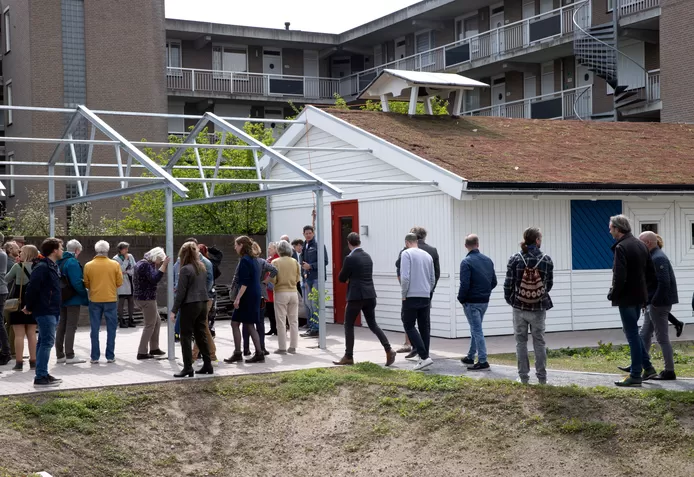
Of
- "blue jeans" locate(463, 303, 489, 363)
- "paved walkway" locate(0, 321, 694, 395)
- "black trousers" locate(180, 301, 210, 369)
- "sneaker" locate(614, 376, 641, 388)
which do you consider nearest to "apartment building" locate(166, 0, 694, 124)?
"paved walkway" locate(0, 321, 694, 395)

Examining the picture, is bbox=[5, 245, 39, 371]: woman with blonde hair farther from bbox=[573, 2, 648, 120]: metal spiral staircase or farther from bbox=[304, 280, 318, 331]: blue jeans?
bbox=[573, 2, 648, 120]: metal spiral staircase

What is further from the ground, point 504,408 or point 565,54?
point 565,54

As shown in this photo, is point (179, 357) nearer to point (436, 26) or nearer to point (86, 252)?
point (86, 252)

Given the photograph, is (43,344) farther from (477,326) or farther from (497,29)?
(497,29)

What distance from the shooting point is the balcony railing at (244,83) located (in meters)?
40.5

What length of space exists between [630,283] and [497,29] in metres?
26.0

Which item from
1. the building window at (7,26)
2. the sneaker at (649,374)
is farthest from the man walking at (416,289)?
the building window at (7,26)

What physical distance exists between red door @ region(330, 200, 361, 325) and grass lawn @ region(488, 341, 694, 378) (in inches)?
221

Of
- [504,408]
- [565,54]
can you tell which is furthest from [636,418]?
[565,54]

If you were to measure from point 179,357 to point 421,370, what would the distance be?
3802mm

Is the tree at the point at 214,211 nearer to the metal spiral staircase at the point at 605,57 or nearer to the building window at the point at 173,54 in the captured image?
the metal spiral staircase at the point at 605,57

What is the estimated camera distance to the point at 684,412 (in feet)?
29.8

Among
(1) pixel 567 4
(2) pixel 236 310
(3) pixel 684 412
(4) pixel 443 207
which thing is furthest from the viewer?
(1) pixel 567 4

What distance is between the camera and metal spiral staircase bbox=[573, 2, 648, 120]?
29844 millimetres
